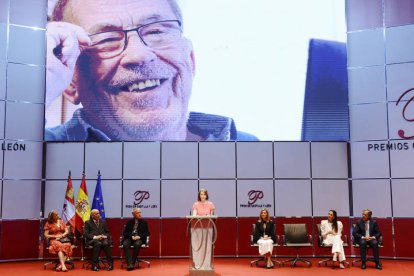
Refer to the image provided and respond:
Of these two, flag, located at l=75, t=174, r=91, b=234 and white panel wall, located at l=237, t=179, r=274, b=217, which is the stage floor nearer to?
flag, located at l=75, t=174, r=91, b=234

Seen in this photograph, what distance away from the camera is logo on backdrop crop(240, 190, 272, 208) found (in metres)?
10.4

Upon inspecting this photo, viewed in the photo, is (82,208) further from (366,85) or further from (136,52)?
(366,85)

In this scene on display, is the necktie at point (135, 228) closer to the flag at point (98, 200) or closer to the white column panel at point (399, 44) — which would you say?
the flag at point (98, 200)

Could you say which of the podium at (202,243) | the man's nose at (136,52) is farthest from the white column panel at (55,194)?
the podium at (202,243)

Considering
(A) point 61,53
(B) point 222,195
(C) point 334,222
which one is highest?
(A) point 61,53

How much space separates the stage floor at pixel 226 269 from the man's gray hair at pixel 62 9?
5.24m

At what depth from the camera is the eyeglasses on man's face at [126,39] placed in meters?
10.6

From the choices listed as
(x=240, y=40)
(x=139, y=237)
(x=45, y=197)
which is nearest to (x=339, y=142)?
(x=240, y=40)

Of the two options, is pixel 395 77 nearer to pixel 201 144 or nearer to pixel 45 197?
pixel 201 144

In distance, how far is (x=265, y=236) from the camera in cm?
930

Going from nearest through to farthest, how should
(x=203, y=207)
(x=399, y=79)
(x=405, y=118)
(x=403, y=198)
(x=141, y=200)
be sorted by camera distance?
(x=203, y=207), (x=403, y=198), (x=405, y=118), (x=399, y=79), (x=141, y=200)

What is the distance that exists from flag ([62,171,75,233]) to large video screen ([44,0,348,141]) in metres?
1.23

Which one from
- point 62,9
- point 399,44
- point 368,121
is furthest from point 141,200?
point 399,44

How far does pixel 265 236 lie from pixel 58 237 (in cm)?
389
